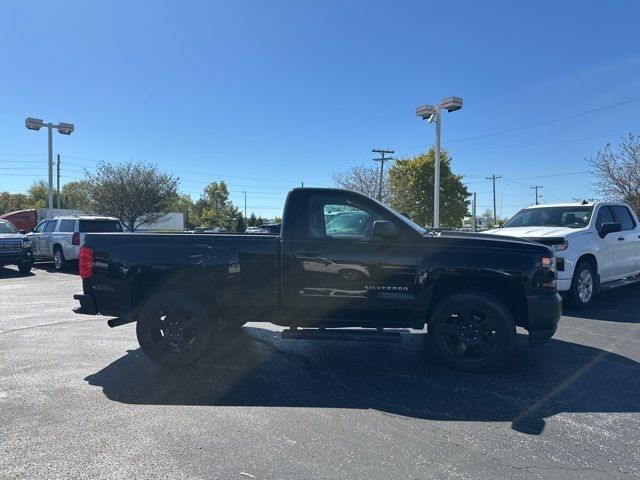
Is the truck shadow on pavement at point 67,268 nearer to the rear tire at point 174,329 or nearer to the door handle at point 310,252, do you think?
the rear tire at point 174,329

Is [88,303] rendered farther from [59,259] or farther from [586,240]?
[59,259]

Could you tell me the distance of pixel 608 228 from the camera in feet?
28.2

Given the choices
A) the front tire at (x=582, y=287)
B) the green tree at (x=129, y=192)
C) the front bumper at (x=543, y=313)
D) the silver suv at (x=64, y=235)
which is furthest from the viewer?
the green tree at (x=129, y=192)

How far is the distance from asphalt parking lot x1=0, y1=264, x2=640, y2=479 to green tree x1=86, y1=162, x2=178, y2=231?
2386cm

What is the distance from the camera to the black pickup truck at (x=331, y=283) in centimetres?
506

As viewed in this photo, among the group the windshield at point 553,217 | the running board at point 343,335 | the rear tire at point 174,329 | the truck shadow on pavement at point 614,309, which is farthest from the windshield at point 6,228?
the truck shadow on pavement at point 614,309

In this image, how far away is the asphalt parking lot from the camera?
326cm

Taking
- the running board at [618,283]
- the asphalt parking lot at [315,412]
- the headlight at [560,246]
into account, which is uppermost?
the headlight at [560,246]

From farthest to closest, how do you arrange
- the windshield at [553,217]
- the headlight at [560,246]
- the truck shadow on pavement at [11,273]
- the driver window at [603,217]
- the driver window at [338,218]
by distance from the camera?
the truck shadow on pavement at [11,273]
the windshield at [553,217]
the driver window at [603,217]
the headlight at [560,246]
the driver window at [338,218]

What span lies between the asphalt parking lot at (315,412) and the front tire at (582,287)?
1752mm

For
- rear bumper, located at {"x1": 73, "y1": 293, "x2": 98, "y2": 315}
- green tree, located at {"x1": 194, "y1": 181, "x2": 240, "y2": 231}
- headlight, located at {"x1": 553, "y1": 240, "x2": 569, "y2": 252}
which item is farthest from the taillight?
green tree, located at {"x1": 194, "y1": 181, "x2": 240, "y2": 231}

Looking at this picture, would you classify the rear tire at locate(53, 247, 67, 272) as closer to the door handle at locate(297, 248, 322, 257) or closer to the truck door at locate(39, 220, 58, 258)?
the truck door at locate(39, 220, 58, 258)

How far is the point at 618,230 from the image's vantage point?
8.77 meters

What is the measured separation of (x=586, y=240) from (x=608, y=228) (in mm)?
618
